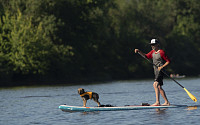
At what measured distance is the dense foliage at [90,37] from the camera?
56.2 m

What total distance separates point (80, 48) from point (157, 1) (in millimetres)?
33225

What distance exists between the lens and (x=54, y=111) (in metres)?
20.5

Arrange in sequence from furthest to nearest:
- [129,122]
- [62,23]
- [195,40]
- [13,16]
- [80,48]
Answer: [195,40], [80,48], [62,23], [13,16], [129,122]

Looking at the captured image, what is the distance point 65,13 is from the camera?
65.3m

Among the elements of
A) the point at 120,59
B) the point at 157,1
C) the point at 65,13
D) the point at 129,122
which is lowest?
the point at 129,122

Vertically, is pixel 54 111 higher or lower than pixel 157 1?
lower

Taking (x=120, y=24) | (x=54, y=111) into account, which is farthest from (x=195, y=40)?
(x=54, y=111)

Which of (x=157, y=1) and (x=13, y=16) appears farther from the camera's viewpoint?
(x=157, y=1)

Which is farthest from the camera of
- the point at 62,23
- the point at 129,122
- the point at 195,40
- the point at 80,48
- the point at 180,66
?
the point at 195,40

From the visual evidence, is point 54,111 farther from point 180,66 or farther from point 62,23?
point 180,66

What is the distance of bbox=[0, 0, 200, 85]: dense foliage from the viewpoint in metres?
56.2

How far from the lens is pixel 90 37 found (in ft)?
229

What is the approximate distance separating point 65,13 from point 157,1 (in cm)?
3445

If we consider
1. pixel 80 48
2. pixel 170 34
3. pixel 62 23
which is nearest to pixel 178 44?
pixel 170 34
